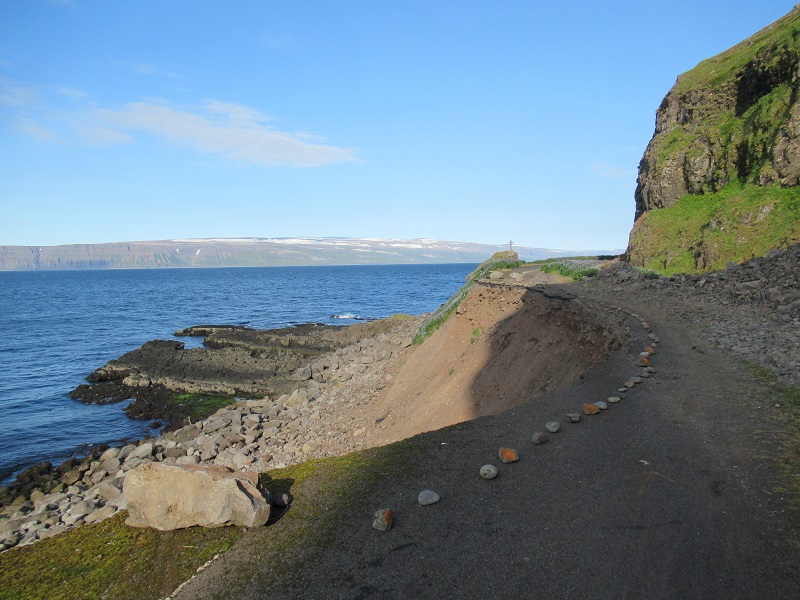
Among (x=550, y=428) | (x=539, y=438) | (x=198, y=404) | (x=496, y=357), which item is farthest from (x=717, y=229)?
(x=198, y=404)

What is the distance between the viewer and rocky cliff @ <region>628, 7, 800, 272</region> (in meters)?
19.5

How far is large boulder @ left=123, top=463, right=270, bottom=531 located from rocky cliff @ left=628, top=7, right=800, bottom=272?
1892 centimetres

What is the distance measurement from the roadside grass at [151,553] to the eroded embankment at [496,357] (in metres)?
7.24

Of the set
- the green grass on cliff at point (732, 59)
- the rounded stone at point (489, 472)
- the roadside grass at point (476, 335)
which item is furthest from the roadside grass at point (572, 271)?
the rounded stone at point (489, 472)

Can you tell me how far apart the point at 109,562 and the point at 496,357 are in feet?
46.7

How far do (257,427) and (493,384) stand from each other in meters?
10.0

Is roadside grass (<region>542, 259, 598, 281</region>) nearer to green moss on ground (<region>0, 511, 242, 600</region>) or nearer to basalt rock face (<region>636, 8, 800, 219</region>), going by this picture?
basalt rock face (<region>636, 8, 800, 219</region>)

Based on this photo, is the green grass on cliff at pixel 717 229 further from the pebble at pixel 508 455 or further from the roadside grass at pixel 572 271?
the pebble at pixel 508 455

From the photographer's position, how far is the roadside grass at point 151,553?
4.92 meters

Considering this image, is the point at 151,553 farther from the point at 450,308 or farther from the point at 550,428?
the point at 450,308

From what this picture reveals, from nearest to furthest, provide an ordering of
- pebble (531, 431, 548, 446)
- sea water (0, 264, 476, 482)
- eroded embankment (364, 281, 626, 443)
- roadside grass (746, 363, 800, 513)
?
roadside grass (746, 363, 800, 513) < pebble (531, 431, 548, 446) < eroded embankment (364, 281, 626, 443) < sea water (0, 264, 476, 482)

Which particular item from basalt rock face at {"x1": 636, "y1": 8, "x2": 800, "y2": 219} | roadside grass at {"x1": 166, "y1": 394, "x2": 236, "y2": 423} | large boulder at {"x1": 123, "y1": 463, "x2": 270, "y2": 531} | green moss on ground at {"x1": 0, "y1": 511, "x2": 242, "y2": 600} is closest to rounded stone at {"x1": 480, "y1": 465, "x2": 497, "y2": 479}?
large boulder at {"x1": 123, "y1": 463, "x2": 270, "y2": 531}

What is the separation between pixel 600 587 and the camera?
4.49 m

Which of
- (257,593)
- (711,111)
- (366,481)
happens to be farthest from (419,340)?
(257,593)
